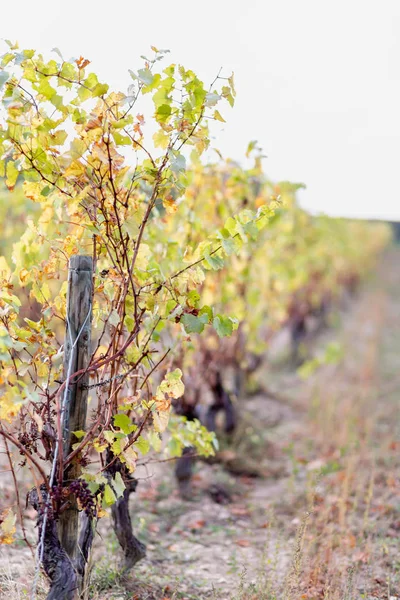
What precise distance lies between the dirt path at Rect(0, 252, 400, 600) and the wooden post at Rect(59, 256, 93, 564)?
0.32 meters

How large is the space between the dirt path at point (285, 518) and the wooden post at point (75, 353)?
1.05 feet

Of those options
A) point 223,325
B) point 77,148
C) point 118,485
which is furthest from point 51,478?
point 77,148

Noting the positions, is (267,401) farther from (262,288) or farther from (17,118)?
(17,118)

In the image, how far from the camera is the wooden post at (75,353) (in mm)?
2268

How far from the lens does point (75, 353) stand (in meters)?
2.27

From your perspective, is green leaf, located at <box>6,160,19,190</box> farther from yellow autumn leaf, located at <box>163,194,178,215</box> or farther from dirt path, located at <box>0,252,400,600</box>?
dirt path, located at <box>0,252,400,600</box>

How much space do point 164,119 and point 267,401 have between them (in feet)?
18.3

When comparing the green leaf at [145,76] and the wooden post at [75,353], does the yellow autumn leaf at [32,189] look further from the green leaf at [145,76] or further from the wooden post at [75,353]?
the green leaf at [145,76]

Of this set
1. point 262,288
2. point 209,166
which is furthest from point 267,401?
point 209,166

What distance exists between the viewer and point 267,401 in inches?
287

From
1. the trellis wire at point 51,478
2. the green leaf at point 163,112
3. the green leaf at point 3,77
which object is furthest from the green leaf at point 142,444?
the green leaf at point 3,77

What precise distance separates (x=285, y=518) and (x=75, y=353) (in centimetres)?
232

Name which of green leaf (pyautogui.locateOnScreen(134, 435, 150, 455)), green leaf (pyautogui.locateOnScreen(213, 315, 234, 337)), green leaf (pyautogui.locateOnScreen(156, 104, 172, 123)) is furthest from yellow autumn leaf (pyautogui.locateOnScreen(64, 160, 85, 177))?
green leaf (pyautogui.locateOnScreen(134, 435, 150, 455))

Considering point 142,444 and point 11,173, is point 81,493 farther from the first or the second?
point 11,173
